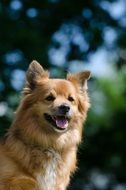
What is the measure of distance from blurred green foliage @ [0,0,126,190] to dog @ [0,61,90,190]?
1553cm

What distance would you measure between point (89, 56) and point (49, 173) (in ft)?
56.7

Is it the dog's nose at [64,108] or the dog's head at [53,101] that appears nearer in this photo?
the dog's nose at [64,108]

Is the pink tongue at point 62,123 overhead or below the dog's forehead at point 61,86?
below

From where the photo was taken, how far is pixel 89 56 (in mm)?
30672

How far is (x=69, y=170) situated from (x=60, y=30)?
1801 cm

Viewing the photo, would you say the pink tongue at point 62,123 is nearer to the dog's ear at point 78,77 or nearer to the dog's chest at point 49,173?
the dog's chest at point 49,173

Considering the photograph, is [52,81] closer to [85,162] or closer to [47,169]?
[47,169]

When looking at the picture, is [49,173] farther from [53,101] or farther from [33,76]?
[33,76]

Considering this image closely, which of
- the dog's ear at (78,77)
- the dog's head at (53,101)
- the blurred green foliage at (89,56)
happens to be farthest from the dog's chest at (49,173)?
the blurred green foliage at (89,56)

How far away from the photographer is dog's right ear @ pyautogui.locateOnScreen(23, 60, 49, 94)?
1379 cm

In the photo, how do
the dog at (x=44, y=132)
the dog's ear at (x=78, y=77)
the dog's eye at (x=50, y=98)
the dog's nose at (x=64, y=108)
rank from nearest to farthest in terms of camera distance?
the dog's nose at (x=64, y=108) < the dog at (x=44, y=132) < the dog's eye at (x=50, y=98) < the dog's ear at (x=78, y=77)

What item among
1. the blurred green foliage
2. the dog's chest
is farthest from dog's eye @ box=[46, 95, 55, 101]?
the blurred green foliage

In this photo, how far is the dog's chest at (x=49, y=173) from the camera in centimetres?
1351

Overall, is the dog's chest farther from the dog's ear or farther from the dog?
the dog's ear
